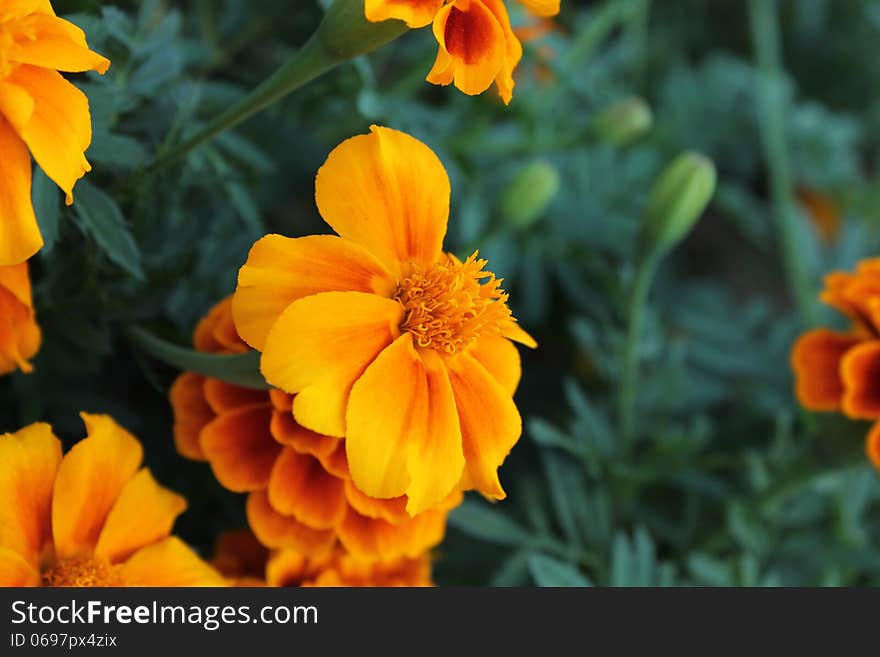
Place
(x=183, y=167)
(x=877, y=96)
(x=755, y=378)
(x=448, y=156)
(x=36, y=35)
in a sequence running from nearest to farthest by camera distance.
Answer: (x=36, y=35), (x=183, y=167), (x=448, y=156), (x=755, y=378), (x=877, y=96)

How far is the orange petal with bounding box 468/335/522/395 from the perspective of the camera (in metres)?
0.55

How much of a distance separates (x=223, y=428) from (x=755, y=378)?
588mm

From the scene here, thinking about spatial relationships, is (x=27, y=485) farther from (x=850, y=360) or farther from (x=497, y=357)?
(x=850, y=360)

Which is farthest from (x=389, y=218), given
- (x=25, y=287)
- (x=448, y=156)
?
(x=448, y=156)

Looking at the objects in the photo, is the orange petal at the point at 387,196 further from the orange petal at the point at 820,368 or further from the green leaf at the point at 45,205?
the orange petal at the point at 820,368

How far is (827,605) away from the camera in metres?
0.64

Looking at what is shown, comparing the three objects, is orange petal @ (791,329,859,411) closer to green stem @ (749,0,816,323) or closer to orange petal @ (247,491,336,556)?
green stem @ (749,0,816,323)

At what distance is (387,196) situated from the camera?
51 centimetres

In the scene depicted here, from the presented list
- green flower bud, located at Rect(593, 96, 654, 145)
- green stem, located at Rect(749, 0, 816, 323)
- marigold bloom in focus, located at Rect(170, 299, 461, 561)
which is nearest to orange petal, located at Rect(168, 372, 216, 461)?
marigold bloom in focus, located at Rect(170, 299, 461, 561)

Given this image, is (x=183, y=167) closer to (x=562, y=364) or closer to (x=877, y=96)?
(x=562, y=364)

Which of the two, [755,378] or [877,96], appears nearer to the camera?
[755,378]

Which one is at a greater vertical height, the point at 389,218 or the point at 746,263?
the point at 746,263

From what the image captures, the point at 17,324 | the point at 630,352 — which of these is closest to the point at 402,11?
the point at 17,324

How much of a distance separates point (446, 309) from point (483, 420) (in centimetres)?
6
